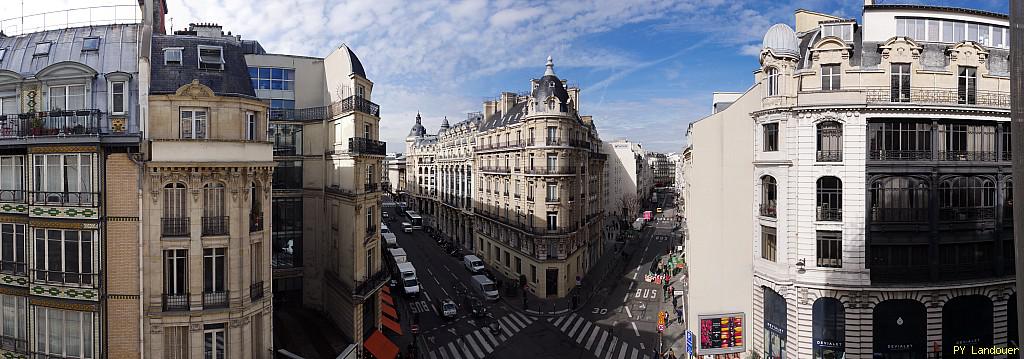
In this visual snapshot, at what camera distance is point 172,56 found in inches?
875

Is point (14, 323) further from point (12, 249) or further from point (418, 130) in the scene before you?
point (418, 130)

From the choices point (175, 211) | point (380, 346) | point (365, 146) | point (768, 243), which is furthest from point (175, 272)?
point (768, 243)

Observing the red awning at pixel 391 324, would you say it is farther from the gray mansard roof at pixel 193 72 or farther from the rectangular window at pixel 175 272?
the gray mansard roof at pixel 193 72

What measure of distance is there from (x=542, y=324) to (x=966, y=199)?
32.1m

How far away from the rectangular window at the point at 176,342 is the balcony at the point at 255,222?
189 inches

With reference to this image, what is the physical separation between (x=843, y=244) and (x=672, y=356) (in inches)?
561

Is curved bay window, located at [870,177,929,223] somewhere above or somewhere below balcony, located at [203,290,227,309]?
above

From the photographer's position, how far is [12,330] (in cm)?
2278

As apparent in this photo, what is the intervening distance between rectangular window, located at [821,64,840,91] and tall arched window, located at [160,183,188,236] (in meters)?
32.3

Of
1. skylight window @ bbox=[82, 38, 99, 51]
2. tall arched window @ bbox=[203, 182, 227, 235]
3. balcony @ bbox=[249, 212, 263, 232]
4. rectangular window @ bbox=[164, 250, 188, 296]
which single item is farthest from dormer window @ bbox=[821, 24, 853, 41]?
skylight window @ bbox=[82, 38, 99, 51]

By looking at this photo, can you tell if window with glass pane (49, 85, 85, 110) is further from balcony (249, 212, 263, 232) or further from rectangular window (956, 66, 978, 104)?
rectangular window (956, 66, 978, 104)

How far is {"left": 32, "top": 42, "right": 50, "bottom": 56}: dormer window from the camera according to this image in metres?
23.4

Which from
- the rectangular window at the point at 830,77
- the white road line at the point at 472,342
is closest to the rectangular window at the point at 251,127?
the white road line at the point at 472,342

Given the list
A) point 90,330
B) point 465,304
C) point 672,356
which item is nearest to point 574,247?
point 465,304
